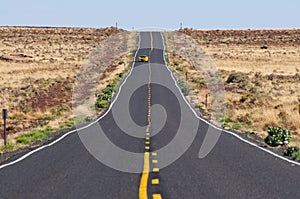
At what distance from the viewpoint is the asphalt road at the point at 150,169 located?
8500mm

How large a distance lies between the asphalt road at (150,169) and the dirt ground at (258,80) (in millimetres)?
4172

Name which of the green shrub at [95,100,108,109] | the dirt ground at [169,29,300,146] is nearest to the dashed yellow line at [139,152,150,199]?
the dirt ground at [169,29,300,146]

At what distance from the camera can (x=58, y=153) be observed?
12.8 m

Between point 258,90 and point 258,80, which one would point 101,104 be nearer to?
point 258,90

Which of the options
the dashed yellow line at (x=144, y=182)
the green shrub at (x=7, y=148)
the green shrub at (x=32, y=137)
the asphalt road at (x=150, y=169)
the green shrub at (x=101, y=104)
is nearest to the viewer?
the dashed yellow line at (x=144, y=182)

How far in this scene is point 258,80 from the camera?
46.2 meters

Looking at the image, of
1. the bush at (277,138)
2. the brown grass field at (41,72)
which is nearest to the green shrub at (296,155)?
the bush at (277,138)

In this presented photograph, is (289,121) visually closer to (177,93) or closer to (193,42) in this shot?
(177,93)

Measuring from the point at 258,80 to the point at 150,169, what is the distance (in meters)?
37.5

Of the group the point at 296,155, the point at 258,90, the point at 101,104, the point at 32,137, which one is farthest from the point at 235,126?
the point at 258,90

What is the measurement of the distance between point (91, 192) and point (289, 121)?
50.1 feet

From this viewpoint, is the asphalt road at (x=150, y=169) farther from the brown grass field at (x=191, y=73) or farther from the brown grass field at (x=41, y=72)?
the brown grass field at (x=41, y=72)

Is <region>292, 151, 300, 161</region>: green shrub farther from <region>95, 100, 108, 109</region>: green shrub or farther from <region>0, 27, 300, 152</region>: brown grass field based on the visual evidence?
<region>95, 100, 108, 109</region>: green shrub

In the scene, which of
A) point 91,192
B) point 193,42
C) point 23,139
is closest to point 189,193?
point 91,192
